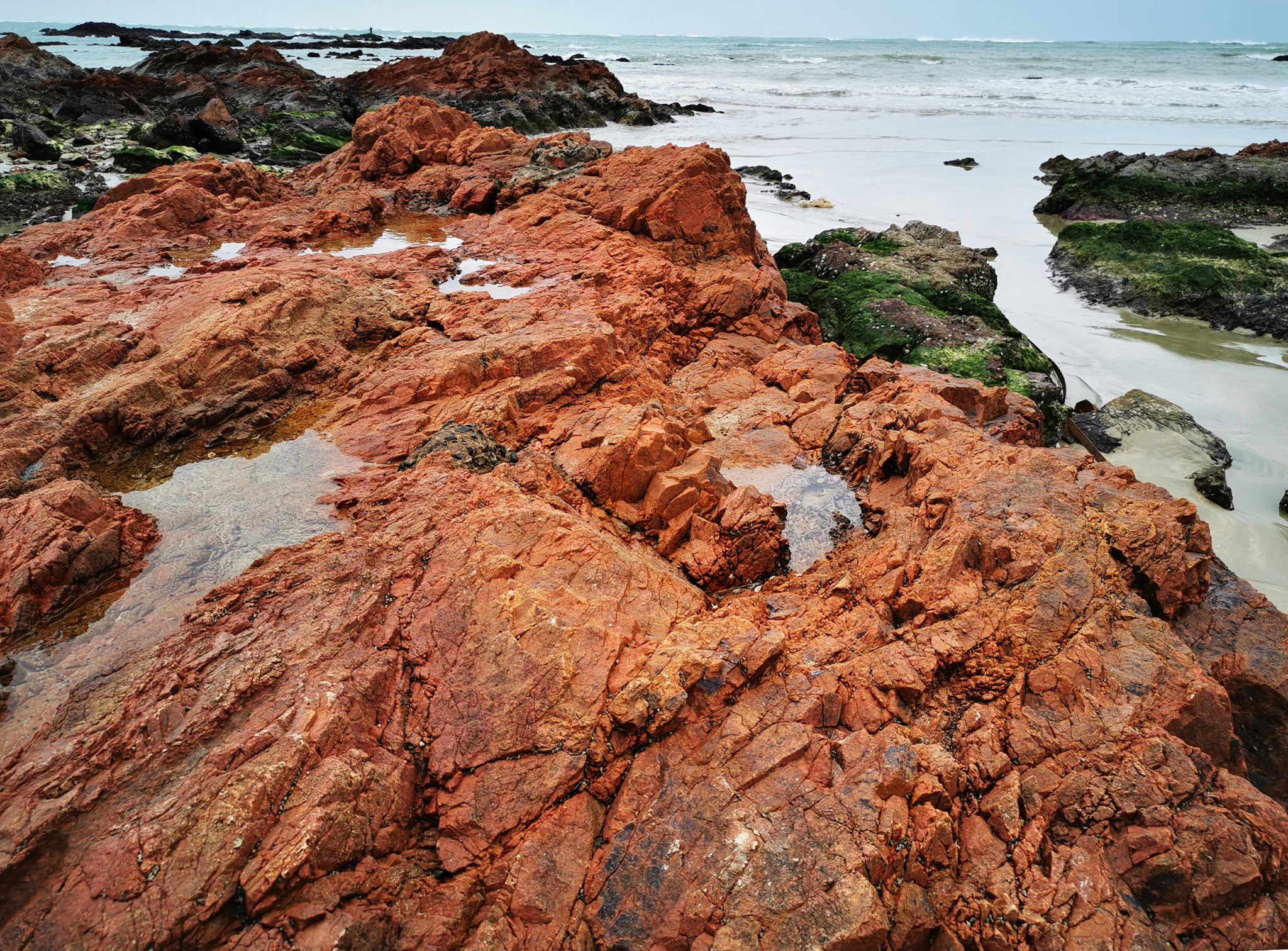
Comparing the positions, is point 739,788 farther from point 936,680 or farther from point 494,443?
point 494,443

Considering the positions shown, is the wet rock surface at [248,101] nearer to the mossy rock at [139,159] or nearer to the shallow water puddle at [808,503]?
the mossy rock at [139,159]

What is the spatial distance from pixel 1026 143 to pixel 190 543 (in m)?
34.4

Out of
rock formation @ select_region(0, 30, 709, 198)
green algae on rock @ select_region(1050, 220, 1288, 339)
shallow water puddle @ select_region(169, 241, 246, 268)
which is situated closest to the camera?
shallow water puddle @ select_region(169, 241, 246, 268)

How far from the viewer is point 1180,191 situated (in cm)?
1959

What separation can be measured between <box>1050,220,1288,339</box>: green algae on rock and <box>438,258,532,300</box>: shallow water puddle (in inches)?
504

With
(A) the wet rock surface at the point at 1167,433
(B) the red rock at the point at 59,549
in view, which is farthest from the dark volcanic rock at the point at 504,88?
(B) the red rock at the point at 59,549

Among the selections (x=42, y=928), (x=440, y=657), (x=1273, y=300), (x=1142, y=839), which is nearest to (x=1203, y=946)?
(x=1142, y=839)

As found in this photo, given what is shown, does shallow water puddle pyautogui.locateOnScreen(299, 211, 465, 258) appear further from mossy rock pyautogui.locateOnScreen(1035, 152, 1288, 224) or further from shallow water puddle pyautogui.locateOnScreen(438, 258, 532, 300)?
mossy rock pyautogui.locateOnScreen(1035, 152, 1288, 224)

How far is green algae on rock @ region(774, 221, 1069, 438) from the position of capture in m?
10.3

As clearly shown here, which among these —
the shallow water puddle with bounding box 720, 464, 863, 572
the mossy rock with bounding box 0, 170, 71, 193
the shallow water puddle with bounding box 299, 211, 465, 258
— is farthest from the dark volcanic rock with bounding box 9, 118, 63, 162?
the shallow water puddle with bounding box 720, 464, 863, 572

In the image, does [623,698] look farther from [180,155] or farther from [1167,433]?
[180,155]

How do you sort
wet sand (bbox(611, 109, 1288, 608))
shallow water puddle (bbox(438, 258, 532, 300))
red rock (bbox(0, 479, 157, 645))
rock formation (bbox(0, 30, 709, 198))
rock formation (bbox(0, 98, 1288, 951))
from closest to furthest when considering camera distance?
rock formation (bbox(0, 98, 1288, 951)) → red rock (bbox(0, 479, 157, 645)) → wet sand (bbox(611, 109, 1288, 608)) → shallow water puddle (bbox(438, 258, 532, 300)) → rock formation (bbox(0, 30, 709, 198))

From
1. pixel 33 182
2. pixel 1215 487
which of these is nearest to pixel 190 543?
pixel 1215 487

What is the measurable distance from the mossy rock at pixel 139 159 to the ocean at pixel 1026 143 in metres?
17.8
